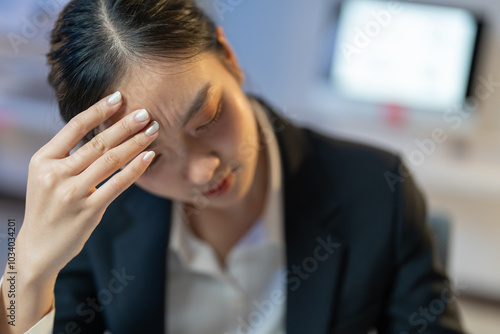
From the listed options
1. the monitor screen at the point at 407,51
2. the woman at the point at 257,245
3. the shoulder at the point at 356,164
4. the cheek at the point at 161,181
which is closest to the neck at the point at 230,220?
the woman at the point at 257,245

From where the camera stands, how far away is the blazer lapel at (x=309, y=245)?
882 millimetres

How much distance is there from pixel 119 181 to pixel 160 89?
0.11m

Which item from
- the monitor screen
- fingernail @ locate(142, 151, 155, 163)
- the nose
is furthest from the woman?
the monitor screen

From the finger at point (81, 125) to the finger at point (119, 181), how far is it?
0.06 meters

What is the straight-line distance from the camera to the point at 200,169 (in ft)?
2.26

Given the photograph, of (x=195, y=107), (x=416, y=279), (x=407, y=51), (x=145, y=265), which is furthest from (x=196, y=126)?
(x=407, y=51)

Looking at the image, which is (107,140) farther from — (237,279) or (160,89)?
(237,279)

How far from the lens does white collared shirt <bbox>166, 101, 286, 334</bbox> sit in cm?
92

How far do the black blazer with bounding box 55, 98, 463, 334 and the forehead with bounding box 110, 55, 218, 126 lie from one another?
0.31 meters

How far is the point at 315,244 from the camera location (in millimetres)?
888

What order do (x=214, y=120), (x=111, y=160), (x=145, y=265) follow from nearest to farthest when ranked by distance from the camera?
(x=111, y=160) < (x=214, y=120) < (x=145, y=265)

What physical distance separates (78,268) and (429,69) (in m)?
1.44

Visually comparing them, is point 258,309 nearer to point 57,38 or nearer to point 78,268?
point 78,268

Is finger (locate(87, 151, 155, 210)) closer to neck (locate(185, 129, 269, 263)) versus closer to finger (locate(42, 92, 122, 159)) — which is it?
finger (locate(42, 92, 122, 159))
